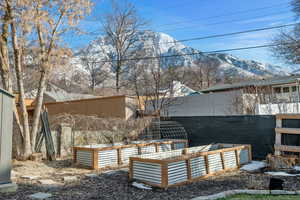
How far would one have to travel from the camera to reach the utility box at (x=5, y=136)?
4516 millimetres

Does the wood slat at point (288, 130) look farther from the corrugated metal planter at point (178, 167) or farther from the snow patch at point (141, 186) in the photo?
the snow patch at point (141, 186)

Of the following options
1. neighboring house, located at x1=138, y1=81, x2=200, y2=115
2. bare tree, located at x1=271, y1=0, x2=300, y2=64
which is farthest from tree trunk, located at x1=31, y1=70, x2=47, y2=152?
bare tree, located at x1=271, y1=0, x2=300, y2=64

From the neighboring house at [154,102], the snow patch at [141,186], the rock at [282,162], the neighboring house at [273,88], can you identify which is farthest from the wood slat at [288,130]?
the neighboring house at [154,102]

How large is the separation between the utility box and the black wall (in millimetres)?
6531

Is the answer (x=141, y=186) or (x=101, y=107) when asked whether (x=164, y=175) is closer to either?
(x=141, y=186)

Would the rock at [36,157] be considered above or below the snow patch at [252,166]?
above


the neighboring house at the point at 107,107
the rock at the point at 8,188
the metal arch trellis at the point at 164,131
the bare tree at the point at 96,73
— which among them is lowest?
the rock at the point at 8,188

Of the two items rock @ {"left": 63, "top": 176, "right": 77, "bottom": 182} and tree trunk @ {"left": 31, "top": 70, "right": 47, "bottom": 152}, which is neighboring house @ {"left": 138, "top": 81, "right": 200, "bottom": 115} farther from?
rock @ {"left": 63, "top": 176, "right": 77, "bottom": 182}

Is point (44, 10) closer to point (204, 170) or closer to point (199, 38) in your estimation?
point (204, 170)

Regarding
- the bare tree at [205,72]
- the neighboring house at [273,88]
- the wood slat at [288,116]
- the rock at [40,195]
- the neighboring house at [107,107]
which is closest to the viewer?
the rock at [40,195]

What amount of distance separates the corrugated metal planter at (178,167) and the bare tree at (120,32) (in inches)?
686

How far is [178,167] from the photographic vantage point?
5.11 metres

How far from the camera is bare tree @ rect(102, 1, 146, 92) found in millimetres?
22297

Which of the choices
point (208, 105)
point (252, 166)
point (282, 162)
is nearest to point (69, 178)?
point (252, 166)
